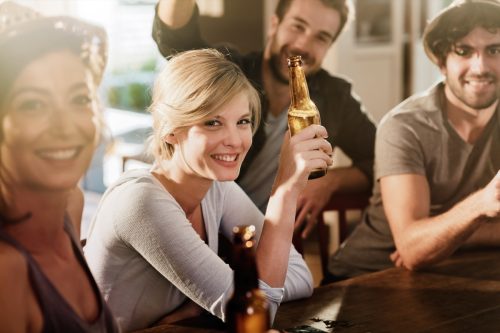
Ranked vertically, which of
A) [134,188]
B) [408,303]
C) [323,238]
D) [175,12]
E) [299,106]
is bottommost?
[323,238]

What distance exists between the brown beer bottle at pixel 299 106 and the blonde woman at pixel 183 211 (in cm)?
4

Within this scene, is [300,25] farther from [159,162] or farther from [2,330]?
[2,330]

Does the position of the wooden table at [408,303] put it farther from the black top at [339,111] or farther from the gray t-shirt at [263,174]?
the black top at [339,111]

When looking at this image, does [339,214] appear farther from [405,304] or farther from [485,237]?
[405,304]

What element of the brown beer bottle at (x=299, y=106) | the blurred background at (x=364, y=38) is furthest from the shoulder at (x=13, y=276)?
the blurred background at (x=364, y=38)

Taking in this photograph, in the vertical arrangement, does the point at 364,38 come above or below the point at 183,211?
below

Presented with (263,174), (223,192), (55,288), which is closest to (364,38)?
(263,174)

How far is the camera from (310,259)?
3.34 metres

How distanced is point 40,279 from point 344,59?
12.7ft

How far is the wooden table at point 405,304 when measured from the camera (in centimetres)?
128

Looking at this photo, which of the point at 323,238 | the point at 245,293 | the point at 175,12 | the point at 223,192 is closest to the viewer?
the point at 245,293

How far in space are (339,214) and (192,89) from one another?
2.71 ft

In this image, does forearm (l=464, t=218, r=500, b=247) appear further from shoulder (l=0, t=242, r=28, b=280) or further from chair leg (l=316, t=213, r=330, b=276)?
shoulder (l=0, t=242, r=28, b=280)

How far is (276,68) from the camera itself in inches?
84.7
